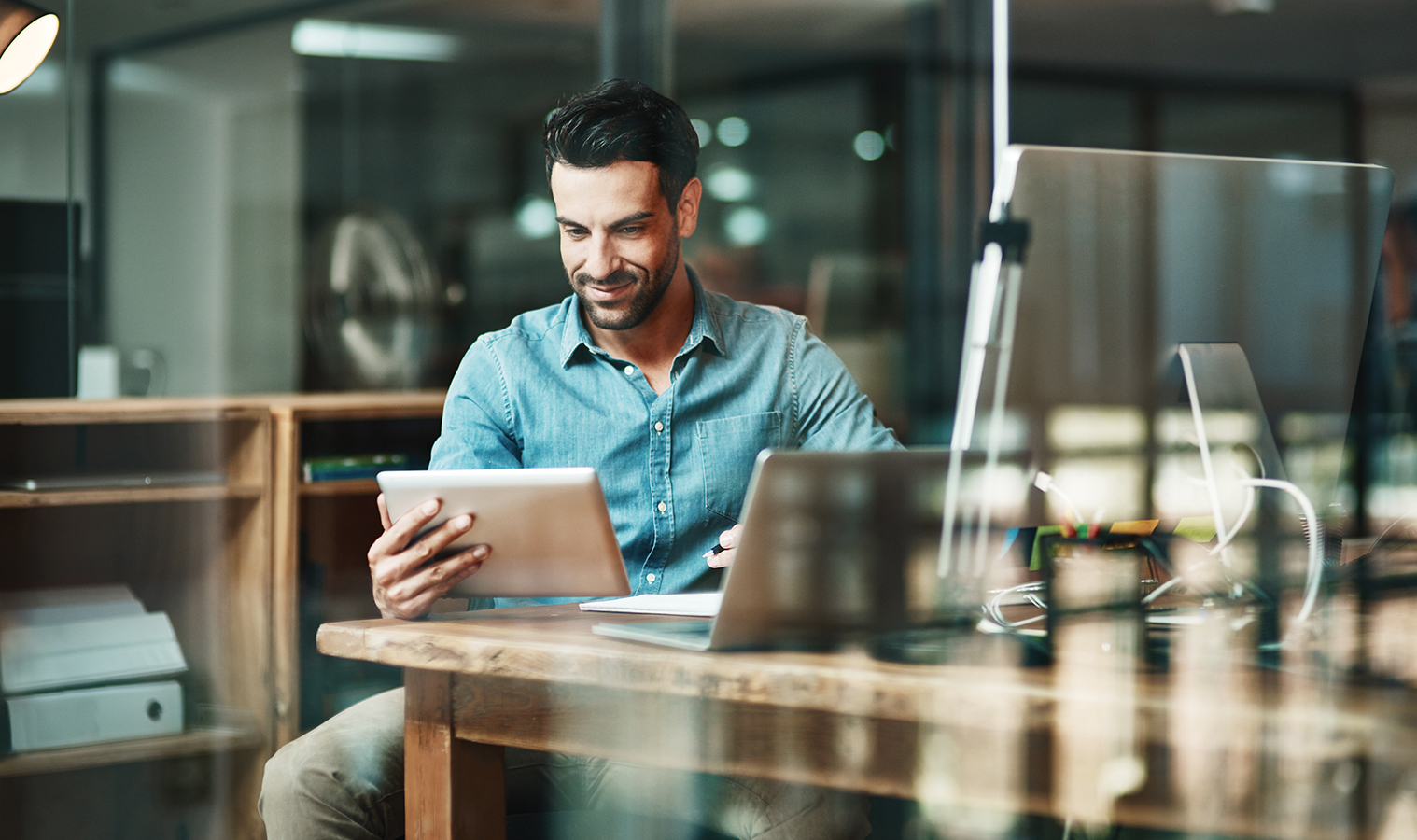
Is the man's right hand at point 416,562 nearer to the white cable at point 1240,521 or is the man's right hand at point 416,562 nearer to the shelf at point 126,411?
the white cable at point 1240,521

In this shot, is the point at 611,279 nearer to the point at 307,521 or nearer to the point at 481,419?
the point at 481,419

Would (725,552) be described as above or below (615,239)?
below

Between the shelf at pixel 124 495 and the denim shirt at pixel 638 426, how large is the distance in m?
0.89

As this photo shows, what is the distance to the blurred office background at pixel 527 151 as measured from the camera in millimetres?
2340

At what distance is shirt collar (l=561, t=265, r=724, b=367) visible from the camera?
5.27 ft

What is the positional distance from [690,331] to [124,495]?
45.8 inches

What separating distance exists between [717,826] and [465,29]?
134 inches

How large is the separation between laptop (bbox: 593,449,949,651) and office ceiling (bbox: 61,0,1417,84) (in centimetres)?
186

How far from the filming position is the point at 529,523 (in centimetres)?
112

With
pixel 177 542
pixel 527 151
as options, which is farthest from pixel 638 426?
pixel 527 151

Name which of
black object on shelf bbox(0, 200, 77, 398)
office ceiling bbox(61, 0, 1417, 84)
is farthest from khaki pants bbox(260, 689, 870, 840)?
office ceiling bbox(61, 0, 1417, 84)

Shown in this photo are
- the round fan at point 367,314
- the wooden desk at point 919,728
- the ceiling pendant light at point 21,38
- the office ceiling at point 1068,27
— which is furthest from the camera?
the round fan at point 367,314

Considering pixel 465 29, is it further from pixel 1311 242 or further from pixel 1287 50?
pixel 1311 242

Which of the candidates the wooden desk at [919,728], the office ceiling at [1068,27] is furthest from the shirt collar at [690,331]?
the office ceiling at [1068,27]
